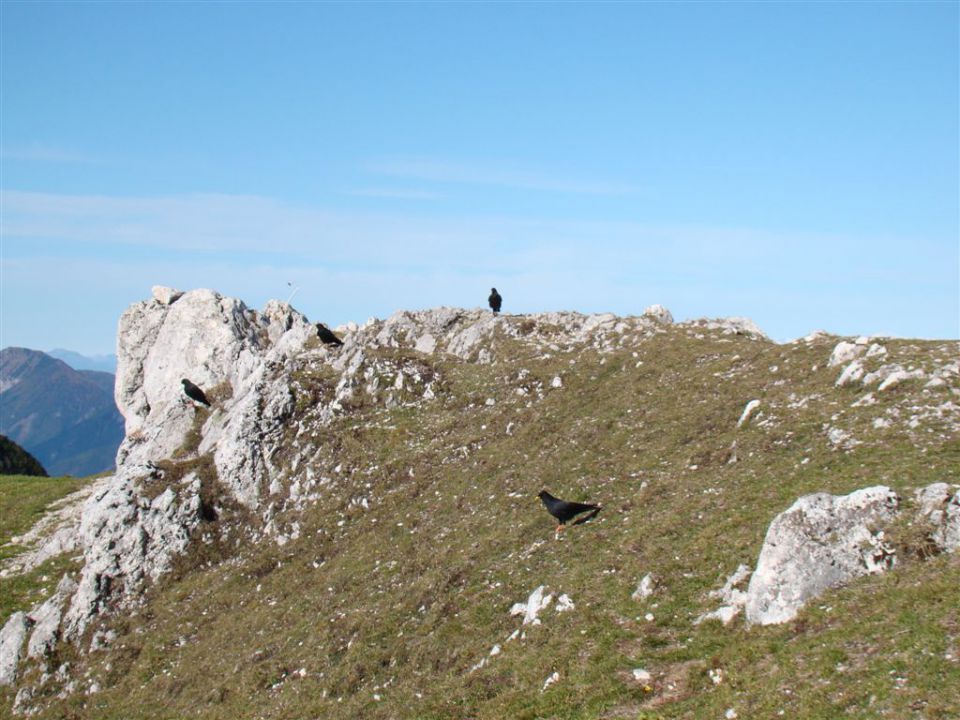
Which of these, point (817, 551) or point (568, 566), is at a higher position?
point (817, 551)

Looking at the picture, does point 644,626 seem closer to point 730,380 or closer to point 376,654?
point 376,654

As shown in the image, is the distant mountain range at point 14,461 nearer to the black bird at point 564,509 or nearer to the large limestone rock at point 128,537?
the large limestone rock at point 128,537

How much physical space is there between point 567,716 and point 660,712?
2.43 m

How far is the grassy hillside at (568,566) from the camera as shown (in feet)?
53.6

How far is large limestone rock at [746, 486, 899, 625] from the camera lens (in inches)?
702

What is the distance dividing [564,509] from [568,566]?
9.83 ft

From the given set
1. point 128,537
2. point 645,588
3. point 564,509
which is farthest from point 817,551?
point 128,537

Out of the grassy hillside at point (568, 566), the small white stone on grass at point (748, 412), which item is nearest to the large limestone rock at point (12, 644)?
the grassy hillside at point (568, 566)

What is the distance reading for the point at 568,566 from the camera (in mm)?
24391

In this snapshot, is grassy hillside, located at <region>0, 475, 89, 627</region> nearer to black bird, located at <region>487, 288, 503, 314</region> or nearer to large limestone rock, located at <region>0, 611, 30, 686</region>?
large limestone rock, located at <region>0, 611, 30, 686</region>

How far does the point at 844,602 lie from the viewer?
56.0 ft

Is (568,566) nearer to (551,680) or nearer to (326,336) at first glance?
(551,680)

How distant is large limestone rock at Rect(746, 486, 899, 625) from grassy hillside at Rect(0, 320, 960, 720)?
50 centimetres

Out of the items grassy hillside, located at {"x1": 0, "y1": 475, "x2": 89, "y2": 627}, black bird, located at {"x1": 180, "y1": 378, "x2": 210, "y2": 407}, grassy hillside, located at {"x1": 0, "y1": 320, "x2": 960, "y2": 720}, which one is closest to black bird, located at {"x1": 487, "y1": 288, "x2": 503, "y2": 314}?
grassy hillside, located at {"x1": 0, "y1": 320, "x2": 960, "y2": 720}
